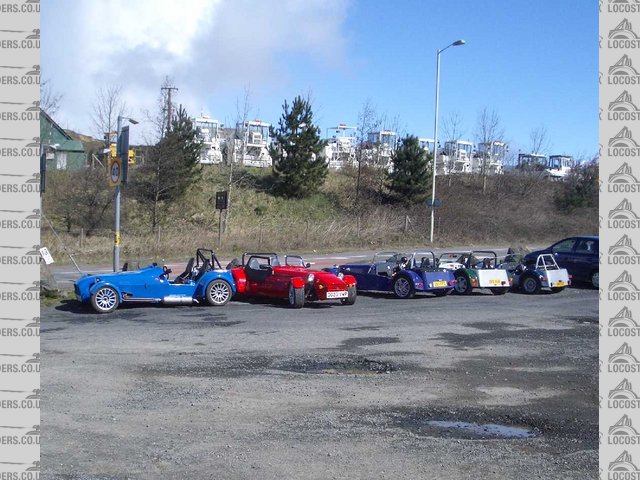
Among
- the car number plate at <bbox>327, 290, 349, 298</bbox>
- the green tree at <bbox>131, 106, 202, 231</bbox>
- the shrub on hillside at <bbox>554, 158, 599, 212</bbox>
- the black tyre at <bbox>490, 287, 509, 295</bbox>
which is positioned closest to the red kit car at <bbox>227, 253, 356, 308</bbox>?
the car number plate at <bbox>327, 290, 349, 298</bbox>

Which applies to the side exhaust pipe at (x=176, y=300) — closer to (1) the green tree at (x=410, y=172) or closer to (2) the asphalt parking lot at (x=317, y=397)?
(2) the asphalt parking lot at (x=317, y=397)

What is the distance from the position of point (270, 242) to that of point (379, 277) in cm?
2042

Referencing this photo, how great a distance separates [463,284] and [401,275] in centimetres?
223

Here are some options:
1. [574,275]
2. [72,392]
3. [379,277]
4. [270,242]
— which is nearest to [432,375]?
[72,392]

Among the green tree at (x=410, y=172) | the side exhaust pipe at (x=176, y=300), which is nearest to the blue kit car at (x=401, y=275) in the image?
the side exhaust pipe at (x=176, y=300)

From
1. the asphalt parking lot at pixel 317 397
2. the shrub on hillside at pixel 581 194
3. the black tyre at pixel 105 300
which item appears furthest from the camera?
the shrub on hillside at pixel 581 194

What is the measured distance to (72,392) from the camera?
8.78 metres

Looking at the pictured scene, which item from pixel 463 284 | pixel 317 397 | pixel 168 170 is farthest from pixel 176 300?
pixel 168 170

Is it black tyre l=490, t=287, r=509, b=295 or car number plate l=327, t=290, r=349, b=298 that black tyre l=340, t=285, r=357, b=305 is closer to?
car number plate l=327, t=290, r=349, b=298

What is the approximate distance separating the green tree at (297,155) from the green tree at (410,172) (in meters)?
5.59

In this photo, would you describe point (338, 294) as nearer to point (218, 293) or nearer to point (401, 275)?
point (401, 275)

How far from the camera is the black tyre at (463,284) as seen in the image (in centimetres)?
2048

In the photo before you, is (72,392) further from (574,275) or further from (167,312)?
(574,275)

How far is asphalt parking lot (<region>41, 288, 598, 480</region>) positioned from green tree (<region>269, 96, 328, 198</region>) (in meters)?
37.2
